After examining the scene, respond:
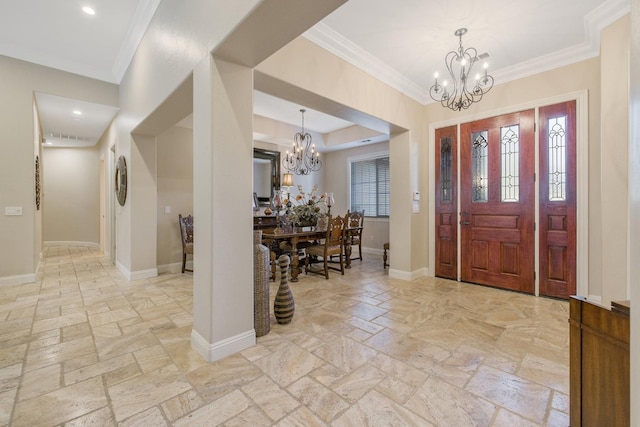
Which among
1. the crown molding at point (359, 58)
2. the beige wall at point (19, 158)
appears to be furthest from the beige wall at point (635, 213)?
the beige wall at point (19, 158)

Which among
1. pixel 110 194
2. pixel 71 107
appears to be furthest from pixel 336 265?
pixel 71 107

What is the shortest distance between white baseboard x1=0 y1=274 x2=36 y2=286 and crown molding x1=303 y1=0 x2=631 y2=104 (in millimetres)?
4856

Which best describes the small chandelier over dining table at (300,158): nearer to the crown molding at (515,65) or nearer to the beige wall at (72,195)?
the crown molding at (515,65)

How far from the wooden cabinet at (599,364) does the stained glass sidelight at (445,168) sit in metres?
3.20

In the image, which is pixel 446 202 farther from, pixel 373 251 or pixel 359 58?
pixel 373 251

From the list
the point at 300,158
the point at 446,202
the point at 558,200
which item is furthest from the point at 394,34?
the point at 300,158

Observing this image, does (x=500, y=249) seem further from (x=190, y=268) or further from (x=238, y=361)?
(x=190, y=268)

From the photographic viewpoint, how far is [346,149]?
7.30m

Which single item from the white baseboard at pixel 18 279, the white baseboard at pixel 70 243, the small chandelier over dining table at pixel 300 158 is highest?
the small chandelier over dining table at pixel 300 158

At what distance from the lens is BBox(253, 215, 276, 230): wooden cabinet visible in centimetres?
532

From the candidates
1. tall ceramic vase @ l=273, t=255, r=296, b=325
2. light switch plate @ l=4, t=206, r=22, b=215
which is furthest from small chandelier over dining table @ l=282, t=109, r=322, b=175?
light switch plate @ l=4, t=206, r=22, b=215

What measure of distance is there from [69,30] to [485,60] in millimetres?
4942

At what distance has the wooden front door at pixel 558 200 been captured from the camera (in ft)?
10.8

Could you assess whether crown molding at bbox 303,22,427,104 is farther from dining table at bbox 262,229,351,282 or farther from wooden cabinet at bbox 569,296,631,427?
wooden cabinet at bbox 569,296,631,427
